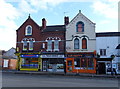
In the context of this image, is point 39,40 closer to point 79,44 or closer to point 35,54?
point 35,54

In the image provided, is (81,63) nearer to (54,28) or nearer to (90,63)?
(90,63)

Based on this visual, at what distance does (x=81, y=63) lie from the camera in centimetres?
2986

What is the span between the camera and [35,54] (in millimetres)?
31766

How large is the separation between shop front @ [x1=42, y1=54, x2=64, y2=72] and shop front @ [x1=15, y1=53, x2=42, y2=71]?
96 centimetres

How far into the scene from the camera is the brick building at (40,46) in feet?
103

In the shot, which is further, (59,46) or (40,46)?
(40,46)

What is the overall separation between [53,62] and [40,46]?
4.00 meters

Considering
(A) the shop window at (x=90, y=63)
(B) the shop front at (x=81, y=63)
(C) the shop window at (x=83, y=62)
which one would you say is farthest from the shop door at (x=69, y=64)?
(A) the shop window at (x=90, y=63)

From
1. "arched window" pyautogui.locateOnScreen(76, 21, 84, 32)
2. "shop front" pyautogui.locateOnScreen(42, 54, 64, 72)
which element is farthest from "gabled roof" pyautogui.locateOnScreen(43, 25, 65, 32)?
"shop front" pyautogui.locateOnScreen(42, 54, 64, 72)

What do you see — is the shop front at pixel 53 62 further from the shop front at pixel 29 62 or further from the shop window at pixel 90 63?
the shop window at pixel 90 63

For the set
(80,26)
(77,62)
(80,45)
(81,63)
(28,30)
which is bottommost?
(81,63)

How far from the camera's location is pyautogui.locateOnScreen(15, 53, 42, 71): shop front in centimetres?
3178

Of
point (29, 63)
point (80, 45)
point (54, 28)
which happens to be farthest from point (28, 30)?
point (80, 45)

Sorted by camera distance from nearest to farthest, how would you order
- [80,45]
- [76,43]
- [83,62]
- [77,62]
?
1. [83,62]
2. [77,62]
3. [80,45]
4. [76,43]
